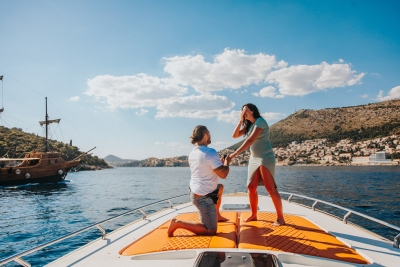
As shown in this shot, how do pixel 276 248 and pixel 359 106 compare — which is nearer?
pixel 276 248

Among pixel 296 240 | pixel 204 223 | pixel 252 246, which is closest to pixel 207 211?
pixel 204 223

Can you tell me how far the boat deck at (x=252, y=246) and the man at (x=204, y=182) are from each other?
0.15 m

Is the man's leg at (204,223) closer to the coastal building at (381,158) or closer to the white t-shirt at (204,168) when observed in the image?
the white t-shirt at (204,168)

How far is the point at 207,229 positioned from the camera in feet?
11.1

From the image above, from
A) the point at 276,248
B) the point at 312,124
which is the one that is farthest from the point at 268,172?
Result: the point at 312,124

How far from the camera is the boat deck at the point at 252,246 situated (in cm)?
265

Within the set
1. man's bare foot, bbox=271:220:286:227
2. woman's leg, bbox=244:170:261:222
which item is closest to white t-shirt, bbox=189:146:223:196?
woman's leg, bbox=244:170:261:222

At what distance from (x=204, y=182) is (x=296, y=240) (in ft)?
4.49

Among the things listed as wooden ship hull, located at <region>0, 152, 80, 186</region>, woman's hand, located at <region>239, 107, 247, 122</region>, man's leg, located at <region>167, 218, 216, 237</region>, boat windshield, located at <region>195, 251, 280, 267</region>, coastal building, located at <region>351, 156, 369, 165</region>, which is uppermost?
woman's hand, located at <region>239, 107, 247, 122</region>

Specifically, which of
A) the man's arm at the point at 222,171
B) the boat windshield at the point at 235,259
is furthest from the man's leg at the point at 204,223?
the boat windshield at the point at 235,259

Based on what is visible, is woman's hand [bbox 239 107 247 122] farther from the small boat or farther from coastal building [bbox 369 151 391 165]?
coastal building [bbox 369 151 391 165]

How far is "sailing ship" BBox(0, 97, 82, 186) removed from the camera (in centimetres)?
3894

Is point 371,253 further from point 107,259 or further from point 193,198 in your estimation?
point 107,259

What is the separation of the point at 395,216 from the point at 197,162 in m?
16.4
